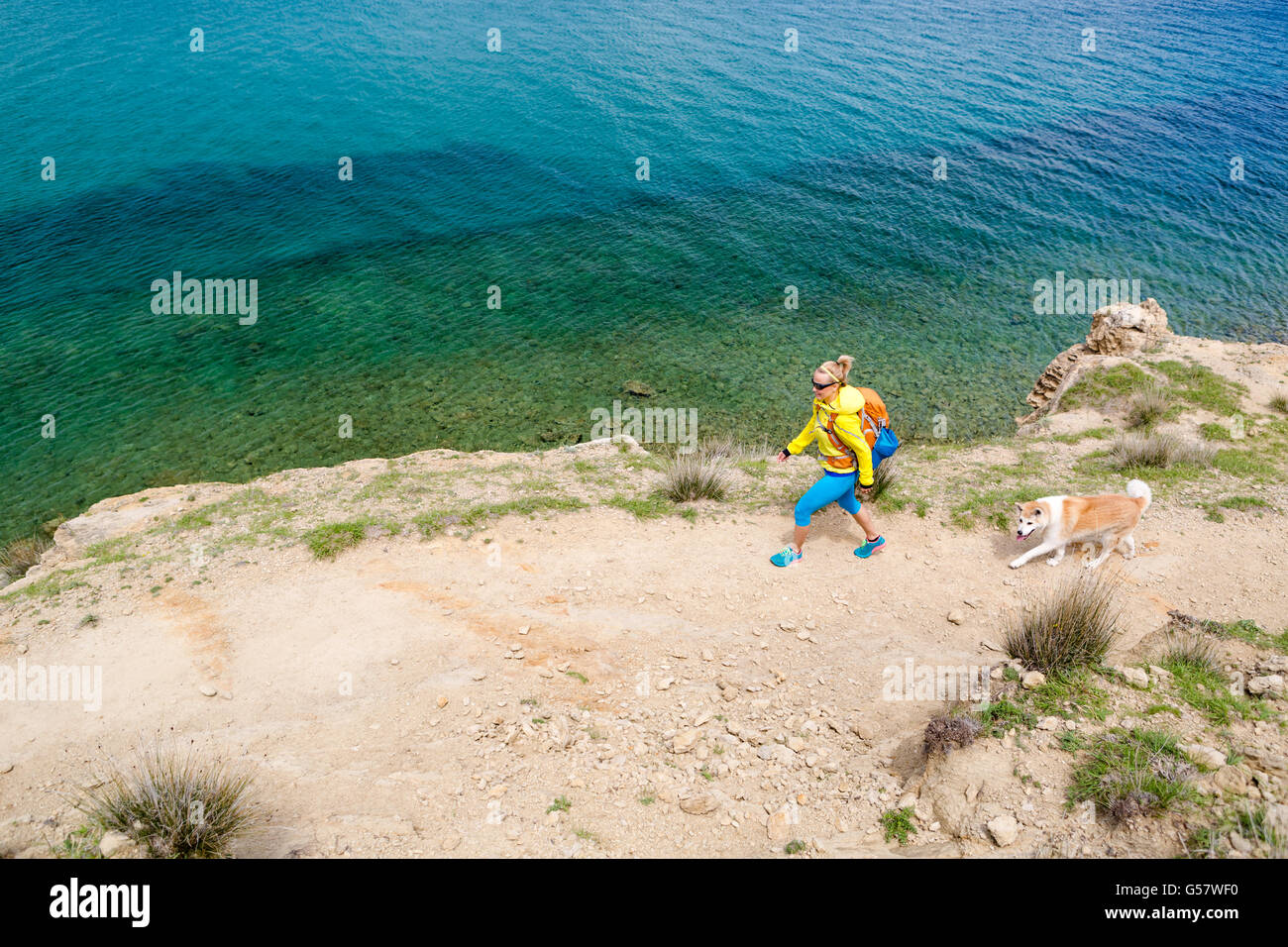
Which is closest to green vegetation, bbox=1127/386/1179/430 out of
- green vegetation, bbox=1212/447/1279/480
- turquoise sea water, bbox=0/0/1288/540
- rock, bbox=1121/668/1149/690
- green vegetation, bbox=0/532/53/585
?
green vegetation, bbox=1212/447/1279/480

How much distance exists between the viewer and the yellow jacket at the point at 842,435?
29.9ft

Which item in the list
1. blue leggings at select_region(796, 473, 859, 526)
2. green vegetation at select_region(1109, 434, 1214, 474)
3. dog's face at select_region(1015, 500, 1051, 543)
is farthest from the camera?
green vegetation at select_region(1109, 434, 1214, 474)

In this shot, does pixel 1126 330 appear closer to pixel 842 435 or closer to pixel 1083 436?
pixel 1083 436

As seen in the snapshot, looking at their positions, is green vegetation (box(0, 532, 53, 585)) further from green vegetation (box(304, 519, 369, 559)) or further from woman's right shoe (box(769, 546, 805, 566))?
woman's right shoe (box(769, 546, 805, 566))

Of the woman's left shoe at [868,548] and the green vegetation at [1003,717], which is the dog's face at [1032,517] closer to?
the woman's left shoe at [868,548]

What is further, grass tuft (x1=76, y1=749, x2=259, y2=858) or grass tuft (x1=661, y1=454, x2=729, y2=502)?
grass tuft (x1=661, y1=454, x2=729, y2=502)

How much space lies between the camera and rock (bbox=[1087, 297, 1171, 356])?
19.8 m

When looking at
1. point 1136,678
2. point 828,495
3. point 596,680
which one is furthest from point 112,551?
point 1136,678

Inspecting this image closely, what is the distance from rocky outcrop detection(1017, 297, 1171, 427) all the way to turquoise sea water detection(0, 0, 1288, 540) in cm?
85

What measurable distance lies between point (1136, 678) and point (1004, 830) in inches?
106

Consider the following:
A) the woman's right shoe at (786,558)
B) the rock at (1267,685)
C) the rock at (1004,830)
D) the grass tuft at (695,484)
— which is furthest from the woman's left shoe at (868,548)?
the rock at (1004,830)

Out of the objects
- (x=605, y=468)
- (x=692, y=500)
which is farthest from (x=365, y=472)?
(x=692, y=500)

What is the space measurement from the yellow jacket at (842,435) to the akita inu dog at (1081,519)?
8.26ft

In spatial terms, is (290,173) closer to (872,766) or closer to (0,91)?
(0,91)
